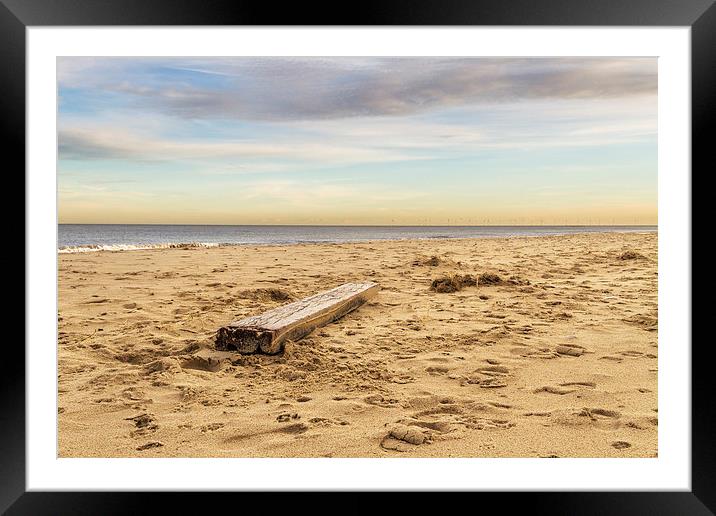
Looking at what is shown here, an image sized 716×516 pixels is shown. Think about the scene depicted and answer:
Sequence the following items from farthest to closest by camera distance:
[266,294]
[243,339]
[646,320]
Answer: [266,294], [646,320], [243,339]

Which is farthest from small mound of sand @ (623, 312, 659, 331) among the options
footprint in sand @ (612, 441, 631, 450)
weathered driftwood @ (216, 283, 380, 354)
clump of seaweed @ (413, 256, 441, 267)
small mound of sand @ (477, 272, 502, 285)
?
clump of seaweed @ (413, 256, 441, 267)

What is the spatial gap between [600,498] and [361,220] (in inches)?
1239

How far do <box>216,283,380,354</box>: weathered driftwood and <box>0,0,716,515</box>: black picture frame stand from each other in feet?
6.27

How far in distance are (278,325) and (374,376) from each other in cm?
90

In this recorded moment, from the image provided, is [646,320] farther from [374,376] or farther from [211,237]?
[211,237]

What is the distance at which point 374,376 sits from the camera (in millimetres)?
3248

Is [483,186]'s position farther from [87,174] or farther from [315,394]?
[315,394]

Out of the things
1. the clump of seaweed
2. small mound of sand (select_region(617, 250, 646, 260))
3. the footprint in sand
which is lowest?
the footprint in sand

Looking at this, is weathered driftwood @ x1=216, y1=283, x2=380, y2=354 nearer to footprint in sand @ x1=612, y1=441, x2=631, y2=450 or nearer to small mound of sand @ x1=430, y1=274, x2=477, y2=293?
small mound of sand @ x1=430, y1=274, x2=477, y2=293

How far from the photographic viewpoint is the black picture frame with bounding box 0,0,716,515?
1.61 m

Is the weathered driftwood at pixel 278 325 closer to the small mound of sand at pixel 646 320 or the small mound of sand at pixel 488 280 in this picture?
the small mound of sand at pixel 488 280
